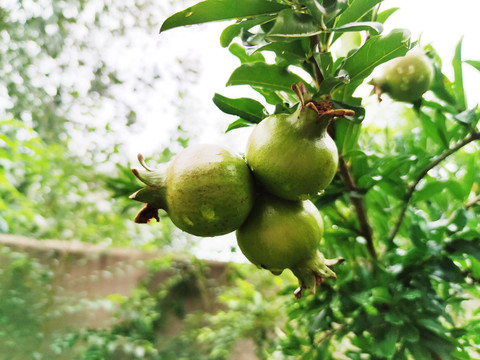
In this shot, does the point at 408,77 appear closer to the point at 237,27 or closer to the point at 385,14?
the point at 385,14

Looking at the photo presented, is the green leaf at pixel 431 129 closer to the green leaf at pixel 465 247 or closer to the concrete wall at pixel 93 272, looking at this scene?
the green leaf at pixel 465 247

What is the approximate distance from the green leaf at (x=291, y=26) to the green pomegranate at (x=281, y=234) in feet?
0.63

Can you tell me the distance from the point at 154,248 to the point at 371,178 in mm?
1521

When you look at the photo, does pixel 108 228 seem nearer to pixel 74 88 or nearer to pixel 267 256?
pixel 74 88

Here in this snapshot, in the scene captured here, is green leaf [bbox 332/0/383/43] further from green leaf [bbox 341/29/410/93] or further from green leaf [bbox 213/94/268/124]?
green leaf [bbox 213/94/268/124]

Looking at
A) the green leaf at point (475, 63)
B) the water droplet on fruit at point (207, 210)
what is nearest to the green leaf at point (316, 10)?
the water droplet on fruit at point (207, 210)

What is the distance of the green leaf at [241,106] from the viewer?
0.51 meters

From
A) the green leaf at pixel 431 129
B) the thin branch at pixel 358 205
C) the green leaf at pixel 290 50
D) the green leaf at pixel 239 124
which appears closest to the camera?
the green leaf at pixel 290 50

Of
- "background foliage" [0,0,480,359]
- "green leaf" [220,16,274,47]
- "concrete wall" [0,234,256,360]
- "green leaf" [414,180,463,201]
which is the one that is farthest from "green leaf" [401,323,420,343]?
"concrete wall" [0,234,256,360]

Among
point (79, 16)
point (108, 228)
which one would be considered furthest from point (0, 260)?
Result: point (79, 16)

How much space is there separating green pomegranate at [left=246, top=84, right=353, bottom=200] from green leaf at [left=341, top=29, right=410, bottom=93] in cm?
7

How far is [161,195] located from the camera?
449 millimetres

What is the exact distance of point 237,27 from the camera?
44 centimetres

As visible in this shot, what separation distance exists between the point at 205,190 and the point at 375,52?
0.85 ft
